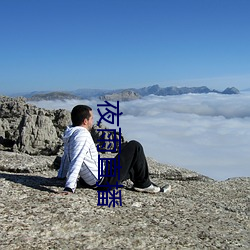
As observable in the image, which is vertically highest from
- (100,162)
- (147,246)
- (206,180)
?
(100,162)

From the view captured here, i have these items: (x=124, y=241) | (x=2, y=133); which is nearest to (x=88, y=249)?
(x=124, y=241)

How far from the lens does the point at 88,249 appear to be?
24.1 feet

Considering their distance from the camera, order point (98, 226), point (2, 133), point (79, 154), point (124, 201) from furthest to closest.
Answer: point (2, 133), point (124, 201), point (79, 154), point (98, 226)

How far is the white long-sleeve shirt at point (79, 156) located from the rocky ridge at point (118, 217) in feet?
1.93

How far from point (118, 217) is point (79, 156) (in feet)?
6.14

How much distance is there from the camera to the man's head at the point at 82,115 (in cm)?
1005

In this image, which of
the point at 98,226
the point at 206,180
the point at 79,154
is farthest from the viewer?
the point at 206,180

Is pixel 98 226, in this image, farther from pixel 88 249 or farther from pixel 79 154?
pixel 79 154

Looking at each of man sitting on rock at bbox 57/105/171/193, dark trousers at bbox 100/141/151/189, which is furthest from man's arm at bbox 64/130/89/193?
dark trousers at bbox 100/141/151/189

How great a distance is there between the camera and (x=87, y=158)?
1012cm

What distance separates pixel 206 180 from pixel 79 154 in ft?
29.1

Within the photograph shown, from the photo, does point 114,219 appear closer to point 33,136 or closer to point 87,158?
point 87,158

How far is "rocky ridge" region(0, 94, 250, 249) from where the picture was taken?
7.80m

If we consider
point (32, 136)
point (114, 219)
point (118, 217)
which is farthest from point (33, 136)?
point (114, 219)
